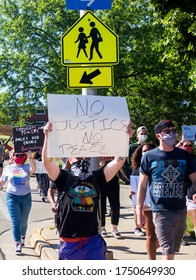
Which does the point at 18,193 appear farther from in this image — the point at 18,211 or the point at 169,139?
the point at 169,139

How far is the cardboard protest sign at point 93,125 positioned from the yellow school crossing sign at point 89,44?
1329mm

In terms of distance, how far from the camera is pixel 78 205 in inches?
195

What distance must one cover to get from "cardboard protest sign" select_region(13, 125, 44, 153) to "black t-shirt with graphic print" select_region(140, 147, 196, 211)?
19.6ft

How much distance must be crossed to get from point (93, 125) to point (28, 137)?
740cm

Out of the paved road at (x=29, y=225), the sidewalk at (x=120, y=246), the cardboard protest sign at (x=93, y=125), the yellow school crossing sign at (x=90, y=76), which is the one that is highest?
the yellow school crossing sign at (x=90, y=76)

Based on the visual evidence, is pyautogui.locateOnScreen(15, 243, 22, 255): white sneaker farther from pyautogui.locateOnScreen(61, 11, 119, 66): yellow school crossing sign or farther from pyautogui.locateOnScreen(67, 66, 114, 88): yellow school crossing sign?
pyautogui.locateOnScreen(61, 11, 119, 66): yellow school crossing sign

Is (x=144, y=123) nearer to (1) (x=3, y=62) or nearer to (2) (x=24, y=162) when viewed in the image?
(1) (x=3, y=62)

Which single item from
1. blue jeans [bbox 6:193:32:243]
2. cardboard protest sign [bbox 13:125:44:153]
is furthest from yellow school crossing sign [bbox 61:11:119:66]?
cardboard protest sign [bbox 13:125:44:153]

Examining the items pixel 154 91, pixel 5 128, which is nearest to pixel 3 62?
pixel 154 91

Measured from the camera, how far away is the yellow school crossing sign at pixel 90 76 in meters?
6.43

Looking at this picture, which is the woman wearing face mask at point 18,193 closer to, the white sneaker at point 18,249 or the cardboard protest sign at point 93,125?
the white sneaker at point 18,249

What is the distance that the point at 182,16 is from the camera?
456 inches

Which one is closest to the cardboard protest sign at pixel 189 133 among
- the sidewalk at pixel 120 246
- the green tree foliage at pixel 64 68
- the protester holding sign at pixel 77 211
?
the sidewalk at pixel 120 246

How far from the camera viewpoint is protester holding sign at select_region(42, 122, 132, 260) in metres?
4.94
